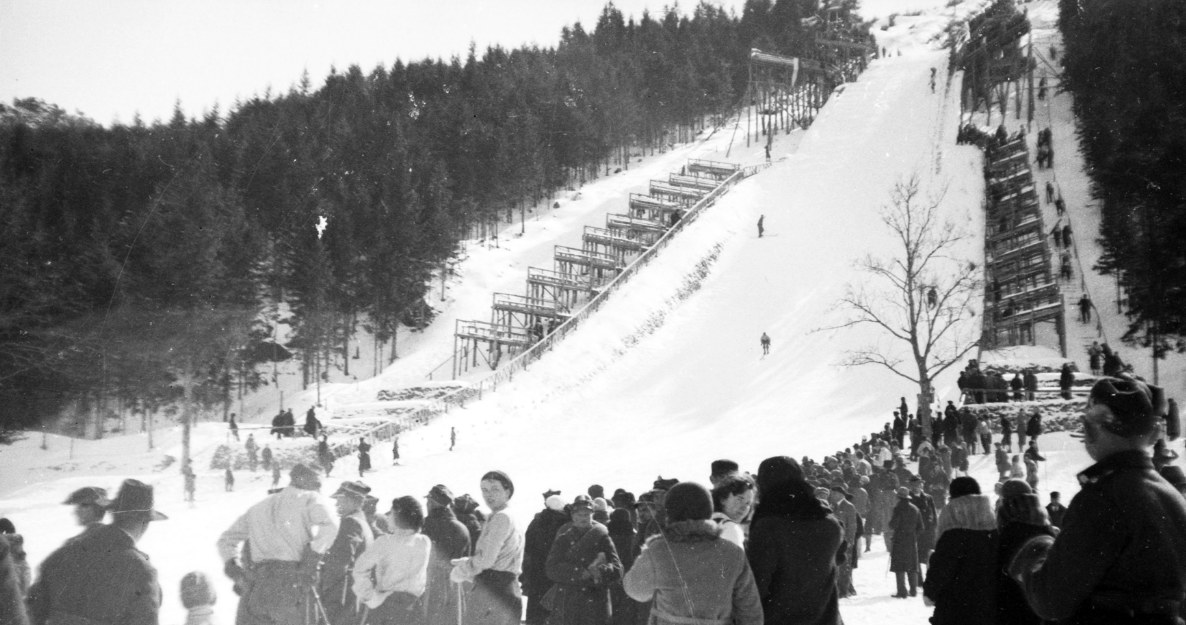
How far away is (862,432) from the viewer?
22.9 metres

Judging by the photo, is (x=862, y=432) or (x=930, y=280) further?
(x=930, y=280)

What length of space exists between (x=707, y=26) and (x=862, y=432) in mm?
101007

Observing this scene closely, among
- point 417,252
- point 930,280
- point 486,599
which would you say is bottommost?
point 486,599

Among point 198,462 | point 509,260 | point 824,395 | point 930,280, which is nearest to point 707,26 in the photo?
point 509,260

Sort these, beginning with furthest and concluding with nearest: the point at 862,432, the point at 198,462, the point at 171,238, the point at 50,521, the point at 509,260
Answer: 1. the point at 509,260
2. the point at 171,238
3. the point at 862,432
4. the point at 198,462
5. the point at 50,521

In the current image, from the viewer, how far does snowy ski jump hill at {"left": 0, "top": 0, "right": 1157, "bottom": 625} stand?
37.1 ft

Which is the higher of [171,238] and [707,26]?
[707,26]

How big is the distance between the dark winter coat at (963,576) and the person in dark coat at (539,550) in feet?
9.74

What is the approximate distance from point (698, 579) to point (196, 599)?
2.73m

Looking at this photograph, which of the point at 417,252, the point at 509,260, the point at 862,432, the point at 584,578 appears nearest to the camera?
the point at 584,578

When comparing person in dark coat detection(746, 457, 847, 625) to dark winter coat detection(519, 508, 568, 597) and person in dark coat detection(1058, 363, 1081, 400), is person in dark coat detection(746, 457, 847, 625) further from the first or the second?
person in dark coat detection(1058, 363, 1081, 400)

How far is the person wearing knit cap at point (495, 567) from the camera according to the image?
5828mm

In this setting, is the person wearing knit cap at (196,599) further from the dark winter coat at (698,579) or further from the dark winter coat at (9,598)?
the dark winter coat at (698,579)

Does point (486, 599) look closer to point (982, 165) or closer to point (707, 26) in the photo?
point (982, 165)
